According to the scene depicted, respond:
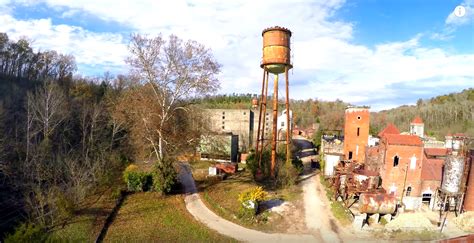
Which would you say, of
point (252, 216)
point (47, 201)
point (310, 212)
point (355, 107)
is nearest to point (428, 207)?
point (310, 212)

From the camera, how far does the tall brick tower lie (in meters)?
31.7

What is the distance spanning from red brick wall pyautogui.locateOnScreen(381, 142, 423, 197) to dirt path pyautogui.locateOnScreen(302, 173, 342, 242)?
511 cm

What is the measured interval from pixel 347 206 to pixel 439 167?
7672 mm

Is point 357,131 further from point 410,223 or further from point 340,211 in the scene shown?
point 410,223

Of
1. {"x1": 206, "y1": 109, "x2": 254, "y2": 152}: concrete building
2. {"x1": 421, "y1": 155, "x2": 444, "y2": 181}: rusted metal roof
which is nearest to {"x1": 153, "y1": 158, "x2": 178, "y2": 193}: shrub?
{"x1": 421, "y1": 155, "x2": 444, "y2": 181}: rusted metal roof

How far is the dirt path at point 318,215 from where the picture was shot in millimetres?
19359

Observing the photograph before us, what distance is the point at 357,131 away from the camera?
3189 cm

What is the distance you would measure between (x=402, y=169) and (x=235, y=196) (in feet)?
40.0

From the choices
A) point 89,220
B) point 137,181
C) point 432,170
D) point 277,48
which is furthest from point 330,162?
point 89,220

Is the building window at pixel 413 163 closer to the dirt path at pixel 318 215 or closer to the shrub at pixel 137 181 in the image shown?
the dirt path at pixel 318 215

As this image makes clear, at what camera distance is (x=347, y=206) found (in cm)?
2344

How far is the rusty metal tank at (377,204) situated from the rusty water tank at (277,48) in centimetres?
1186

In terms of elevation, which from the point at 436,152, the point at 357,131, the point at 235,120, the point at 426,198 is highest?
the point at 235,120

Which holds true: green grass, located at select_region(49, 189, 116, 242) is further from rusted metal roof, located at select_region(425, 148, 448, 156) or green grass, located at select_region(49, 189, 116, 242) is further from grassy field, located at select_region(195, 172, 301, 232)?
rusted metal roof, located at select_region(425, 148, 448, 156)
